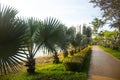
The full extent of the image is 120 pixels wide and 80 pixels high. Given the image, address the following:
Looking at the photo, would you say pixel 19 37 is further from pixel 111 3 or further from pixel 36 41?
pixel 111 3

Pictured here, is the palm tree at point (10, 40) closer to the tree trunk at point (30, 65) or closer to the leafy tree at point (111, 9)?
the tree trunk at point (30, 65)

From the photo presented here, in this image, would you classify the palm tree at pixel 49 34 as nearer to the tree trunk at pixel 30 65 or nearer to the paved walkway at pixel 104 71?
the tree trunk at pixel 30 65

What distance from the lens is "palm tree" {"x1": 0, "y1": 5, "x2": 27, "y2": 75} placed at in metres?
6.24

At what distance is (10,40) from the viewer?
21.0ft

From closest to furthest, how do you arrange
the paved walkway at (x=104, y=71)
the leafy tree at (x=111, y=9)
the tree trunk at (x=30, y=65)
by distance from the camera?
1. the paved walkway at (x=104, y=71)
2. the tree trunk at (x=30, y=65)
3. the leafy tree at (x=111, y=9)

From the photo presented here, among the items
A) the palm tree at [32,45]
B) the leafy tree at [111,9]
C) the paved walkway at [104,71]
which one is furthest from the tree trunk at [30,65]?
the leafy tree at [111,9]

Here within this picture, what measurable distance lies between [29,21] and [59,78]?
3766 mm

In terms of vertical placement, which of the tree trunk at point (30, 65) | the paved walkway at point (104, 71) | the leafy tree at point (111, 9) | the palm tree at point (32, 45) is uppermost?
the leafy tree at point (111, 9)

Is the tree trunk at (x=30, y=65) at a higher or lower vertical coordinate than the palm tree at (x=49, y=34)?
lower

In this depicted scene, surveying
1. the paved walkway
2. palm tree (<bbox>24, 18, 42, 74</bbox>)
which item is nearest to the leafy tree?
the paved walkway

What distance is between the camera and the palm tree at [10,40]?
246 inches

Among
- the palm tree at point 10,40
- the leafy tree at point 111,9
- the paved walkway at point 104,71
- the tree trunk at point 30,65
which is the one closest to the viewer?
the palm tree at point 10,40

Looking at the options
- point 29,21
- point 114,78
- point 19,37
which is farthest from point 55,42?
point 19,37

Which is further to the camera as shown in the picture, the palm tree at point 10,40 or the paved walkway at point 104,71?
the paved walkway at point 104,71
